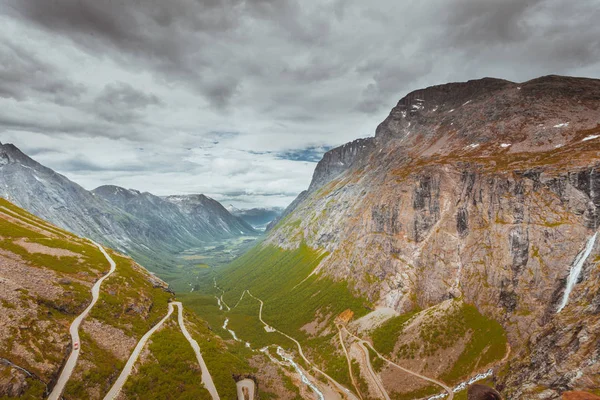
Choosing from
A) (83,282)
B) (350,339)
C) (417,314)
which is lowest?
(350,339)

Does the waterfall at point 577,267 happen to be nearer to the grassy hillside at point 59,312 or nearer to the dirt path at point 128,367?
the dirt path at point 128,367

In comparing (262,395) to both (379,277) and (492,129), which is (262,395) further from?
(492,129)

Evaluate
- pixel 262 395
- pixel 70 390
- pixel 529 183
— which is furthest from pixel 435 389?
pixel 70 390

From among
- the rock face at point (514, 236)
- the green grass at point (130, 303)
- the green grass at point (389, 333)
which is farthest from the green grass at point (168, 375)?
the green grass at point (389, 333)

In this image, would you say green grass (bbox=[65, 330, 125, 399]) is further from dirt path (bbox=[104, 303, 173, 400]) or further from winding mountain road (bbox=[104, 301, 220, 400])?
winding mountain road (bbox=[104, 301, 220, 400])

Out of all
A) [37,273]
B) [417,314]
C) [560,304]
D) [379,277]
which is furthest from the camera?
[379,277]

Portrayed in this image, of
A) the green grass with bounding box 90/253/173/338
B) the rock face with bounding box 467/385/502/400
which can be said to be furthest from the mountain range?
the green grass with bounding box 90/253/173/338

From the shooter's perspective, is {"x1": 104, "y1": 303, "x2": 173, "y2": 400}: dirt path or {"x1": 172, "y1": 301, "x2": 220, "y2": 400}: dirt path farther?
{"x1": 172, "y1": 301, "x2": 220, "y2": 400}: dirt path
